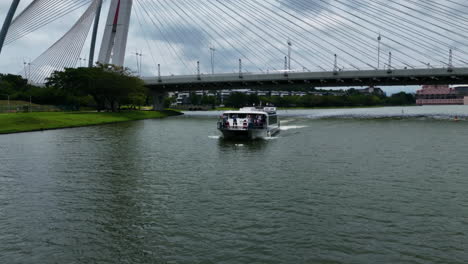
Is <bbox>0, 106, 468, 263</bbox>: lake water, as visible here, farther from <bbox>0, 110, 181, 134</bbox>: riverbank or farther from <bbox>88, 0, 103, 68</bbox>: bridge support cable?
<bbox>88, 0, 103, 68</bbox>: bridge support cable

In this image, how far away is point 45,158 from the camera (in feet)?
91.3

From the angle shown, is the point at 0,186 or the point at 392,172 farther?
the point at 392,172

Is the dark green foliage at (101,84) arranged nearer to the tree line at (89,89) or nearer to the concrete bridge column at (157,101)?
the tree line at (89,89)

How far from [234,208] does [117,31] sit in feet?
202

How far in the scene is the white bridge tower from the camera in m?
68.4

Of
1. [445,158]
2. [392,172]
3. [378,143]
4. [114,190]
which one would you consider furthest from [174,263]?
[378,143]

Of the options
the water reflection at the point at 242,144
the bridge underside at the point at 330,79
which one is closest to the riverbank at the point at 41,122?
the water reflection at the point at 242,144

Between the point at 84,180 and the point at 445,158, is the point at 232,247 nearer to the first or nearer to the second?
the point at 84,180

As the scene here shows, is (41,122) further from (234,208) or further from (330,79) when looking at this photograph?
(330,79)

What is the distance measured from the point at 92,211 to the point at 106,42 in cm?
6265

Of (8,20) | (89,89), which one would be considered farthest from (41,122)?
(89,89)

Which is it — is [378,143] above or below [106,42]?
below

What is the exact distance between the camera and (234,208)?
49.5 feet

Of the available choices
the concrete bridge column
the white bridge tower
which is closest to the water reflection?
the white bridge tower
